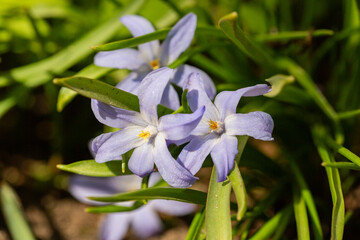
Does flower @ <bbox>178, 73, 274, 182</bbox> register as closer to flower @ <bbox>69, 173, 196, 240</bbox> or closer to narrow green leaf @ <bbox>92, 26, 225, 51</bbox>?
narrow green leaf @ <bbox>92, 26, 225, 51</bbox>

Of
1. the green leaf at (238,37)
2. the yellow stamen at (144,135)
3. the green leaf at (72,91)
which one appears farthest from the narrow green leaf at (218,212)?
the green leaf at (72,91)

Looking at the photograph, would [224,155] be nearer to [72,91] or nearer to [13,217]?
[72,91]

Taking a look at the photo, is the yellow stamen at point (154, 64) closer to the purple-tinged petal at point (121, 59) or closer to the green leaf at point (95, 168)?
the purple-tinged petal at point (121, 59)

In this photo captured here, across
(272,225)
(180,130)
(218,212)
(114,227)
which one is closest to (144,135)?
(180,130)

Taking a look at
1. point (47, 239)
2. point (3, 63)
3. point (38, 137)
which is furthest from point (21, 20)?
point (47, 239)

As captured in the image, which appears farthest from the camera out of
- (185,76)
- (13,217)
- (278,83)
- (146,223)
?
(146,223)

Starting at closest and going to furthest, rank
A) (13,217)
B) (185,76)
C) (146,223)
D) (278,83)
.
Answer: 1. (278,83)
2. (185,76)
3. (13,217)
4. (146,223)

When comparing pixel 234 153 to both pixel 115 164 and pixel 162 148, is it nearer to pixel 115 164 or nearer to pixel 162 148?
pixel 162 148
